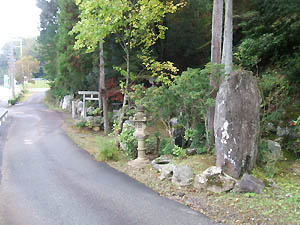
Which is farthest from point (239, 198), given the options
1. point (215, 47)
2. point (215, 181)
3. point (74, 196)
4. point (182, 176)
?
point (215, 47)

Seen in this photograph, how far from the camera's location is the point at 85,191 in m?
6.12

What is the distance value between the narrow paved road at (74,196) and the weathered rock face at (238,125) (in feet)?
5.38

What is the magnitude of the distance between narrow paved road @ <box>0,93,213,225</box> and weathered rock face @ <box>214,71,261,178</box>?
1.64m

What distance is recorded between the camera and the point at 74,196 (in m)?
5.83

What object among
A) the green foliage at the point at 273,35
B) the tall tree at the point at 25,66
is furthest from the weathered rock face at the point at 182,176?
the tall tree at the point at 25,66

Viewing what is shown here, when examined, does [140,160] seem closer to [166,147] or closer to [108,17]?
[166,147]

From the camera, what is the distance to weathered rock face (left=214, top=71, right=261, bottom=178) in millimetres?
6020

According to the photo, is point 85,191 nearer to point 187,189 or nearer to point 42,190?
point 42,190

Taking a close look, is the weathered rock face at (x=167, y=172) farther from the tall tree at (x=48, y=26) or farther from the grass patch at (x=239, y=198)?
the tall tree at (x=48, y=26)

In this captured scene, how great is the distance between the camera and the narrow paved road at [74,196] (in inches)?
189

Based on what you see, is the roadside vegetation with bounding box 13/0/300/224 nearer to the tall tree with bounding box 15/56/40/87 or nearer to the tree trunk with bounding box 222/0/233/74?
the tree trunk with bounding box 222/0/233/74

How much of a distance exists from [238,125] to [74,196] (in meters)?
3.87

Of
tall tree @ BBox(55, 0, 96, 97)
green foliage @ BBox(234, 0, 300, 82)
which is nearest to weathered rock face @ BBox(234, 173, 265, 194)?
green foliage @ BBox(234, 0, 300, 82)

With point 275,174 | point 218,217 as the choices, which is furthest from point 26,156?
point 275,174
